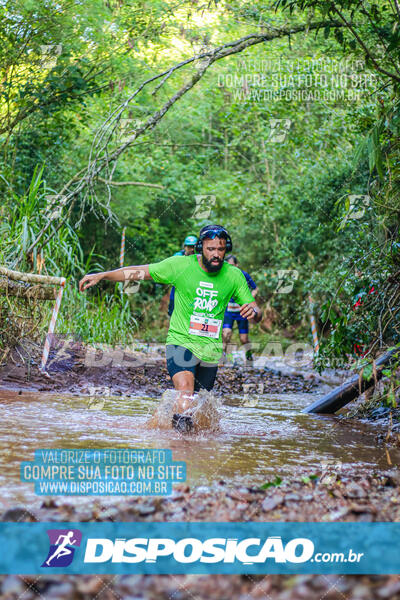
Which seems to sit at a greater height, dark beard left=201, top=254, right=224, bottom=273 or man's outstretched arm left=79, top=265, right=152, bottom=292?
dark beard left=201, top=254, right=224, bottom=273

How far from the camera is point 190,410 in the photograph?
611cm

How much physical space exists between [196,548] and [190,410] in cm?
314

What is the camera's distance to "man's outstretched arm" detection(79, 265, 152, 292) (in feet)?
19.2

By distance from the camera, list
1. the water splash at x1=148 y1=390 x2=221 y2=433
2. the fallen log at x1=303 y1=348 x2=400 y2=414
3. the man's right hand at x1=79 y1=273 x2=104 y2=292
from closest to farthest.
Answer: the man's right hand at x1=79 y1=273 x2=104 y2=292 → the water splash at x1=148 y1=390 x2=221 y2=433 → the fallen log at x1=303 y1=348 x2=400 y2=414

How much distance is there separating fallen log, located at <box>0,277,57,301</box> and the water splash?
278 centimetres

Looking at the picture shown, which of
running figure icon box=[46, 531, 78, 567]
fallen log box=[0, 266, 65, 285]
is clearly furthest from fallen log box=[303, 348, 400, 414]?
running figure icon box=[46, 531, 78, 567]

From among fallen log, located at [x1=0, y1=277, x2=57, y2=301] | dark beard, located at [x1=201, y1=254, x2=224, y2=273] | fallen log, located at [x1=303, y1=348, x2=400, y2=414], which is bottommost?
fallen log, located at [x1=303, y1=348, x2=400, y2=414]

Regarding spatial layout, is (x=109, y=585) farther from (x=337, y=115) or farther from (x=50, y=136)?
(x=337, y=115)

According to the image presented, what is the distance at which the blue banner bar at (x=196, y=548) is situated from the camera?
2.81 metres

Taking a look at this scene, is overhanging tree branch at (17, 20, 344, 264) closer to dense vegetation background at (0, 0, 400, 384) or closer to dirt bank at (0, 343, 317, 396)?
dense vegetation background at (0, 0, 400, 384)

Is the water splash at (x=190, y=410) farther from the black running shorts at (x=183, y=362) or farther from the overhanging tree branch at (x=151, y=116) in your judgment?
the overhanging tree branch at (x=151, y=116)

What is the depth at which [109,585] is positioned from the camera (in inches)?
104

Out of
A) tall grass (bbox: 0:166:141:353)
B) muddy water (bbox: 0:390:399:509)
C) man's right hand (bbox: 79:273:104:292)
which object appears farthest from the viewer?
tall grass (bbox: 0:166:141:353)

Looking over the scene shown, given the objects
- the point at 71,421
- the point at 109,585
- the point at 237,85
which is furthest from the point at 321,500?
the point at 237,85
